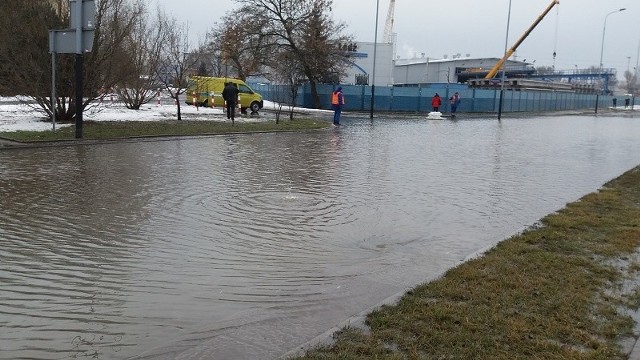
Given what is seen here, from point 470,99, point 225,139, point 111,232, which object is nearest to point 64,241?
point 111,232

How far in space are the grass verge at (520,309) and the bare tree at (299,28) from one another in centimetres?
3673

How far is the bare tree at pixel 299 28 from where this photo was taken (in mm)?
42406

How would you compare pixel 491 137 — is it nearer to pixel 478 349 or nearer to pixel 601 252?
pixel 601 252

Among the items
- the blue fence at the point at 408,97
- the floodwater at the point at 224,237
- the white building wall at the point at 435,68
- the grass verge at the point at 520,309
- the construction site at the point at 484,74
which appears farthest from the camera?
the white building wall at the point at 435,68

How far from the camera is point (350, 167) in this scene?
1390 cm

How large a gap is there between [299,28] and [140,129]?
24.8 metres

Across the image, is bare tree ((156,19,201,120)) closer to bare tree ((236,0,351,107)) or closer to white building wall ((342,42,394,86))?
bare tree ((236,0,351,107))

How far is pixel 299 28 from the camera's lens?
42.8 meters

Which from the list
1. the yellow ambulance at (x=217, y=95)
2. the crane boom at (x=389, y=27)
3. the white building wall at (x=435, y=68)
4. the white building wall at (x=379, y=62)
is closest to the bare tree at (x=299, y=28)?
the yellow ambulance at (x=217, y=95)

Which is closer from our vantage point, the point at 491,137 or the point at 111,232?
the point at 111,232

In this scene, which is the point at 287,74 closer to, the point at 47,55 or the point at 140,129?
the point at 140,129

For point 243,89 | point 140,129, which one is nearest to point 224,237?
point 140,129

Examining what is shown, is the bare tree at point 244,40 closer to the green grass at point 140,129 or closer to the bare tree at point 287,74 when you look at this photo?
the bare tree at point 287,74

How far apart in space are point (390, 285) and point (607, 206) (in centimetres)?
564
